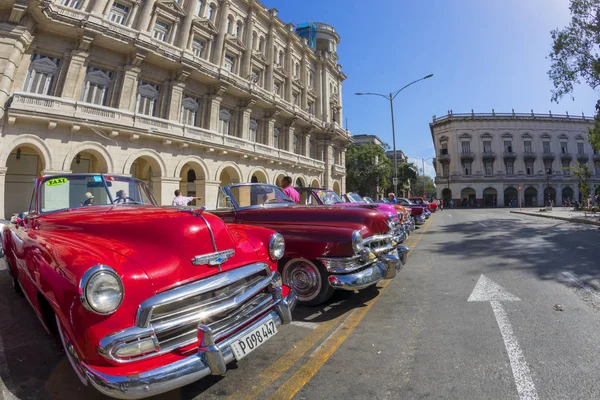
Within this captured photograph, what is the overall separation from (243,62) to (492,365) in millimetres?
24448

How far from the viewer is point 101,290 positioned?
69.6 inches

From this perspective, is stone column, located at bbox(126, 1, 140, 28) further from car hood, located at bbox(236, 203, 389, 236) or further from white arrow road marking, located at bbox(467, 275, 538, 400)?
white arrow road marking, located at bbox(467, 275, 538, 400)

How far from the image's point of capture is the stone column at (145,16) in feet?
52.7

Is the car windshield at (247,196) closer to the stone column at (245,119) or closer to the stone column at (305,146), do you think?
the stone column at (245,119)

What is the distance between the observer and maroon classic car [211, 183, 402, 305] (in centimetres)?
372

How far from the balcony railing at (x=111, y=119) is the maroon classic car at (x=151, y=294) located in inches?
482

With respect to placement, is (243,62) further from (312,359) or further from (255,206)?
(312,359)

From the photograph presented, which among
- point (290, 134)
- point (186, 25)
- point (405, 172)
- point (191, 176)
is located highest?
point (186, 25)

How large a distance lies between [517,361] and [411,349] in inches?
32.4

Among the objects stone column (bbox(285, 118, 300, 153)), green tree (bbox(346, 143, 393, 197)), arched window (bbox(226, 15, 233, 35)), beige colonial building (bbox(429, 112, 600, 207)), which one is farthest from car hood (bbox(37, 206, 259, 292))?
beige colonial building (bbox(429, 112, 600, 207))

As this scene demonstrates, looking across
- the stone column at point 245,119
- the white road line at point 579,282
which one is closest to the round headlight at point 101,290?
the white road line at point 579,282

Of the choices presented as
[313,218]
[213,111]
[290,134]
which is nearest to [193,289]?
[313,218]

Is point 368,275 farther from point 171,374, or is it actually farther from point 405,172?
point 405,172

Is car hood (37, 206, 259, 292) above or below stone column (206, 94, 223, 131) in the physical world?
below
